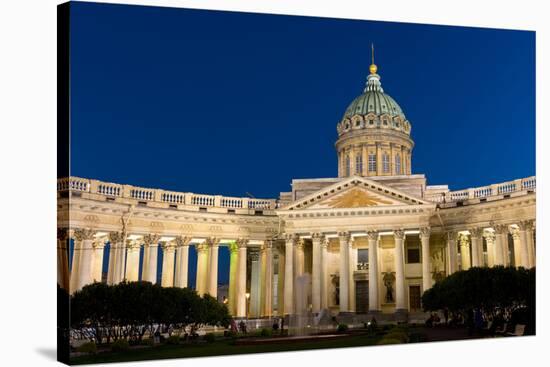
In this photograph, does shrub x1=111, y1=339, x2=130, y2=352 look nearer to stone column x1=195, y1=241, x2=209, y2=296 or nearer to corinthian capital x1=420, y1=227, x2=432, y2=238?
stone column x1=195, y1=241, x2=209, y2=296

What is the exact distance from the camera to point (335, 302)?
48.9m

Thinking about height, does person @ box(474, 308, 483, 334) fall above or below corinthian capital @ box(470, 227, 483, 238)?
below

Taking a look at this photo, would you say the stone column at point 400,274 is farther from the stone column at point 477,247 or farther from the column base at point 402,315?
the stone column at point 477,247

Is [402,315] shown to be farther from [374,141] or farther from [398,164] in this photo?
[374,141]

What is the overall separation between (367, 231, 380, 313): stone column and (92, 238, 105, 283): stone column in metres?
16.5

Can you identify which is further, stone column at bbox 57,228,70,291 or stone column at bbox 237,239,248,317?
stone column at bbox 237,239,248,317

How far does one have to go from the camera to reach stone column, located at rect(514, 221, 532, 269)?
39.1m

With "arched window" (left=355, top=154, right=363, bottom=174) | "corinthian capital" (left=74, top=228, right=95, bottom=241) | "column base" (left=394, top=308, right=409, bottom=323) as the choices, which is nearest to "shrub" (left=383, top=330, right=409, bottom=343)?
"column base" (left=394, top=308, right=409, bottom=323)

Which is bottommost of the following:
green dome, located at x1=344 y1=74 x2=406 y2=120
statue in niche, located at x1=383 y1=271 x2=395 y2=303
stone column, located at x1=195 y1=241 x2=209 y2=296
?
statue in niche, located at x1=383 y1=271 x2=395 y2=303

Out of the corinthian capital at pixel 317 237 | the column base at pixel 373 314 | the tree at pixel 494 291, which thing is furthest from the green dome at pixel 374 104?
the tree at pixel 494 291

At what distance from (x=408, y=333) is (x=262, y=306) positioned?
17.0 meters

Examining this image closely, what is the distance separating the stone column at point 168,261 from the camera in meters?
43.5

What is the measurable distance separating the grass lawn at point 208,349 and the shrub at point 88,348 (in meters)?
0.20

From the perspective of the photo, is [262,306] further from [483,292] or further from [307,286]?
[483,292]
